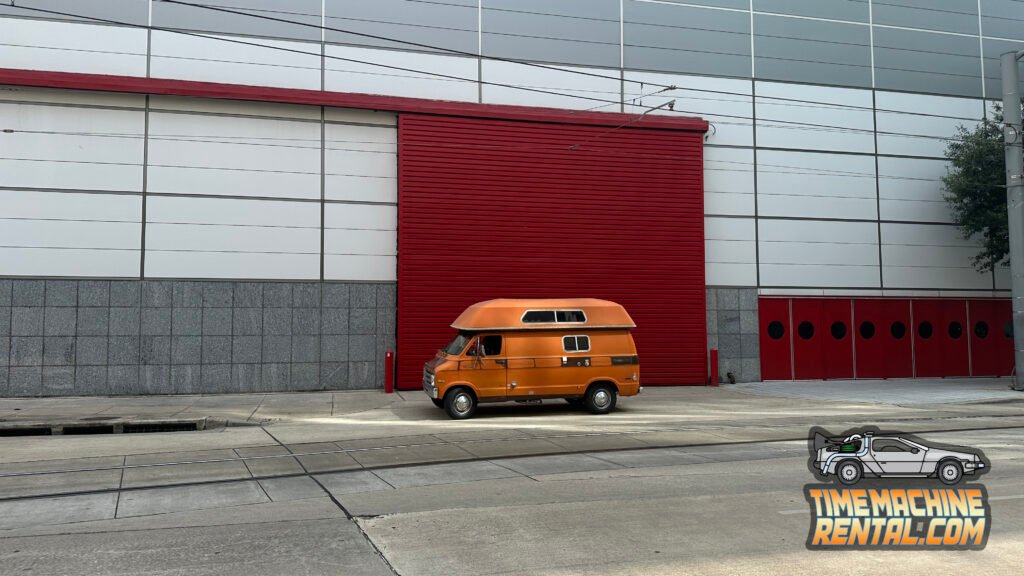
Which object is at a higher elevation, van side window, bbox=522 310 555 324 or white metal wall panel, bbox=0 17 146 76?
white metal wall panel, bbox=0 17 146 76

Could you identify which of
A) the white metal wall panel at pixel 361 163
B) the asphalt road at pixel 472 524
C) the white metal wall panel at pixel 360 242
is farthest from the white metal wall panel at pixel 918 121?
the asphalt road at pixel 472 524

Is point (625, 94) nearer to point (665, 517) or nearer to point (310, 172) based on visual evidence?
point (310, 172)

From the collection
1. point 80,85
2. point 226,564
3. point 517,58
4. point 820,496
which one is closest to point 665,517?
point 820,496

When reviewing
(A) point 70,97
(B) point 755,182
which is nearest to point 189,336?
(A) point 70,97

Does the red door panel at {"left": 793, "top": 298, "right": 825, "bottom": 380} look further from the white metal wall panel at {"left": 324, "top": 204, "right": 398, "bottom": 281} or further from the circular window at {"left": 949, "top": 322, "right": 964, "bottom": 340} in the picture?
the white metal wall panel at {"left": 324, "top": 204, "right": 398, "bottom": 281}

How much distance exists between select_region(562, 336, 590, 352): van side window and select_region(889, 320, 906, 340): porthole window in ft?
45.3

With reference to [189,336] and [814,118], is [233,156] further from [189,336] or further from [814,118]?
[814,118]

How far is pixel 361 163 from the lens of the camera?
780 inches

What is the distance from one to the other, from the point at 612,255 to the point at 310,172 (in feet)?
30.3

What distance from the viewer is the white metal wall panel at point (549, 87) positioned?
2069 cm

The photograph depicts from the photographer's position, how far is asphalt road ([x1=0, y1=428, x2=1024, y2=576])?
5090 mm

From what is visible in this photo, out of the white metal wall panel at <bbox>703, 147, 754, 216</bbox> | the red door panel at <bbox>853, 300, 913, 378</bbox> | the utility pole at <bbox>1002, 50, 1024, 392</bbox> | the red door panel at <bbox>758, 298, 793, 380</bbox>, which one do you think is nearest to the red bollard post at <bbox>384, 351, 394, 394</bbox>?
the white metal wall panel at <bbox>703, 147, 754, 216</bbox>

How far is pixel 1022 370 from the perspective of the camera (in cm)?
1909

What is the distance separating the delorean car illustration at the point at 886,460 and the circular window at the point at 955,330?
792 inches
